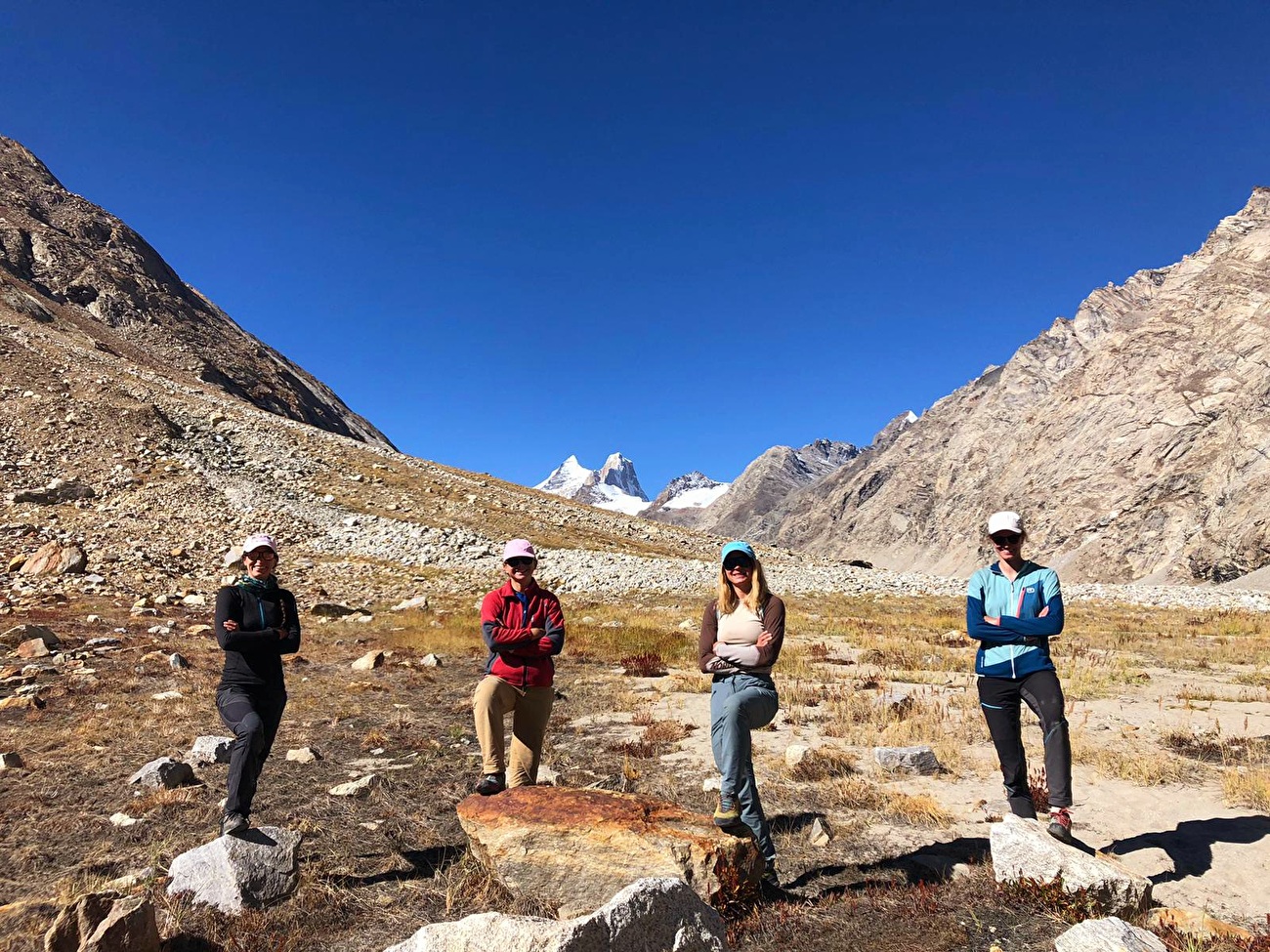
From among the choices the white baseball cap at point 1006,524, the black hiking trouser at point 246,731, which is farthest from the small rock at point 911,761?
the black hiking trouser at point 246,731

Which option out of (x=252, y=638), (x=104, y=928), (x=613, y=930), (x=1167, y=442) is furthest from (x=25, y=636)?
(x=1167, y=442)

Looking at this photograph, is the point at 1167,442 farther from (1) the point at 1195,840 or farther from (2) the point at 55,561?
(2) the point at 55,561

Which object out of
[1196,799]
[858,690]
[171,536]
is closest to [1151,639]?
[858,690]

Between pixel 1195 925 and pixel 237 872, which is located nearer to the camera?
pixel 1195 925

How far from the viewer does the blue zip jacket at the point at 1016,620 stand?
18.0 ft

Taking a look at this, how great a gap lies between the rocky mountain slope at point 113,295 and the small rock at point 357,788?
60.2 metres

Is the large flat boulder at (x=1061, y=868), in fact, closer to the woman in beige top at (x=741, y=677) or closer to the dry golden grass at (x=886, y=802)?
the dry golden grass at (x=886, y=802)

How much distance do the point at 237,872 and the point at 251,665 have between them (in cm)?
163

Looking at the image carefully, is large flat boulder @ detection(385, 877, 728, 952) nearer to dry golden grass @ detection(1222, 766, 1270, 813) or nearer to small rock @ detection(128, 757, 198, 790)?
small rock @ detection(128, 757, 198, 790)

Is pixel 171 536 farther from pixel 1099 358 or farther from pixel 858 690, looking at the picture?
pixel 1099 358

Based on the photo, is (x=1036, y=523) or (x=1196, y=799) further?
(x=1036, y=523)

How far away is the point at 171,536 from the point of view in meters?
28.3

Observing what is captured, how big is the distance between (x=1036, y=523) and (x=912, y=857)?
475 feet

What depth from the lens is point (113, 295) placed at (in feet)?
230
